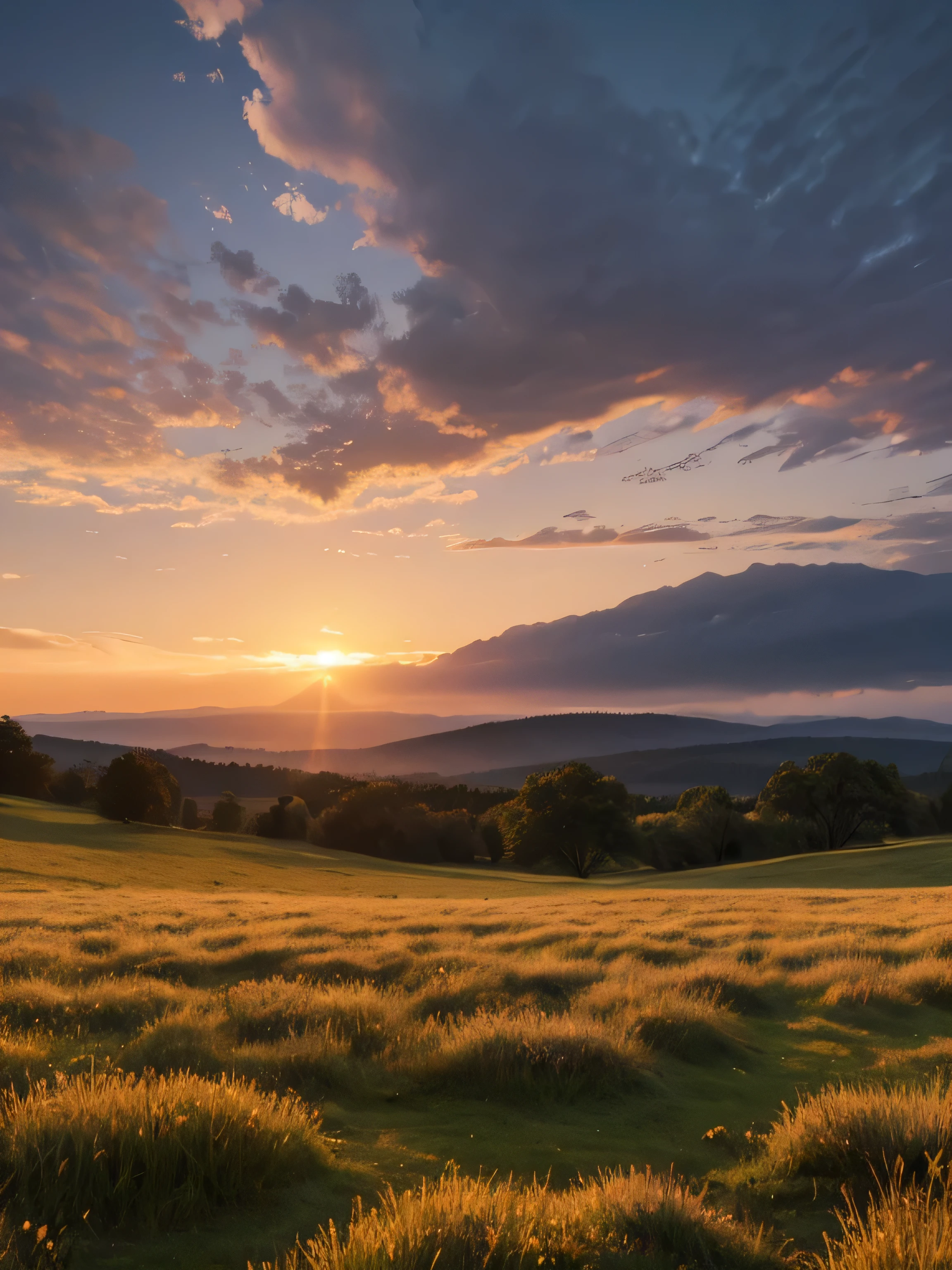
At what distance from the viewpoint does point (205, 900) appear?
29.6 meters

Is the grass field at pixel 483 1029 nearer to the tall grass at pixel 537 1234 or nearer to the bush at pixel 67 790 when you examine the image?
the tall grass at pixel 537 1234

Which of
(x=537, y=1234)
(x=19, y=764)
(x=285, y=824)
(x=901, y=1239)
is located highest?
(x=901, y=1239)

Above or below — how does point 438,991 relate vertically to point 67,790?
above

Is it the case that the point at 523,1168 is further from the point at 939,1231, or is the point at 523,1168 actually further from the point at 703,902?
the point at 703,902

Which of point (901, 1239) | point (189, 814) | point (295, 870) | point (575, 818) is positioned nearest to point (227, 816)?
point (189, 814)

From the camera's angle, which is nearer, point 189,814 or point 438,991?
point 438,991

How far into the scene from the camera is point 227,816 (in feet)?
308

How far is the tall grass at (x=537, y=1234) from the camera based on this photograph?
368cm

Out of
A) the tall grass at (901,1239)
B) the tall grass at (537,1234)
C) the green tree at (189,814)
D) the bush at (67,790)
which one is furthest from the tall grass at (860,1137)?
the green tree at (189,814)

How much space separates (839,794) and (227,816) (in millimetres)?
72325

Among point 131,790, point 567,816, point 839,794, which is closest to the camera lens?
point 567,816

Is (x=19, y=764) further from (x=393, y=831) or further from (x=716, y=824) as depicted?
(x=716, y=824)

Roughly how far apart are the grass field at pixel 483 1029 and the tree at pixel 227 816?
77805 mm

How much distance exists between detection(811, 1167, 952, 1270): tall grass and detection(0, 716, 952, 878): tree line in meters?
62.6
